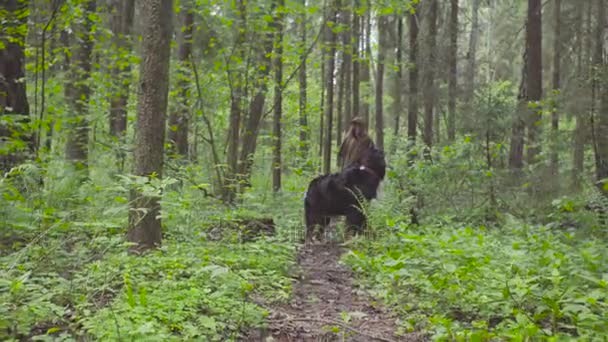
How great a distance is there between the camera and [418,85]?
1516cm

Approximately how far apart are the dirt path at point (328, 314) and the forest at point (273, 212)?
3cm

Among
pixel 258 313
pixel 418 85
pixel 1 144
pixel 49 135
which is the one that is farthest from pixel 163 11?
pixel 418 85

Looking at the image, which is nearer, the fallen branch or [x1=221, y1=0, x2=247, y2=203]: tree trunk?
the fallen branch

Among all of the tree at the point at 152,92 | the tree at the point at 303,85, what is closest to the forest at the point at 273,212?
the tree at the point at 152,92

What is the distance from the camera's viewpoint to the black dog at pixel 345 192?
344 inches

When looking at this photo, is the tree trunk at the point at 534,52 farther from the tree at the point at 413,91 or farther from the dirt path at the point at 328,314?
the dirt path at the point at 328,314

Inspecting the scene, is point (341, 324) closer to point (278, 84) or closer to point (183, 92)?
point (278, 84)

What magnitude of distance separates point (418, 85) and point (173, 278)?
39.9ft

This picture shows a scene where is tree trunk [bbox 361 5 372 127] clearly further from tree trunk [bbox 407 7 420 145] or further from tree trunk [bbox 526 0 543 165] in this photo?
tree trunk [bbox 526 0 543 165]

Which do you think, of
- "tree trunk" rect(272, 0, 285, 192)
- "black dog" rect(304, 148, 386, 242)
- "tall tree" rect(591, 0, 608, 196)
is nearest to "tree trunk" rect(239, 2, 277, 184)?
"tree trunk" rect(272, 0, 285, 192)

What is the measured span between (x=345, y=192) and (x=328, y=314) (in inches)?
171

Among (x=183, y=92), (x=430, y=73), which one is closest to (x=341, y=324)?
(x=183, y=92)

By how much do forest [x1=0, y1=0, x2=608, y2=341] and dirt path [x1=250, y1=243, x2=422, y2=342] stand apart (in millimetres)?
27

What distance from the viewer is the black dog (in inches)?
344
